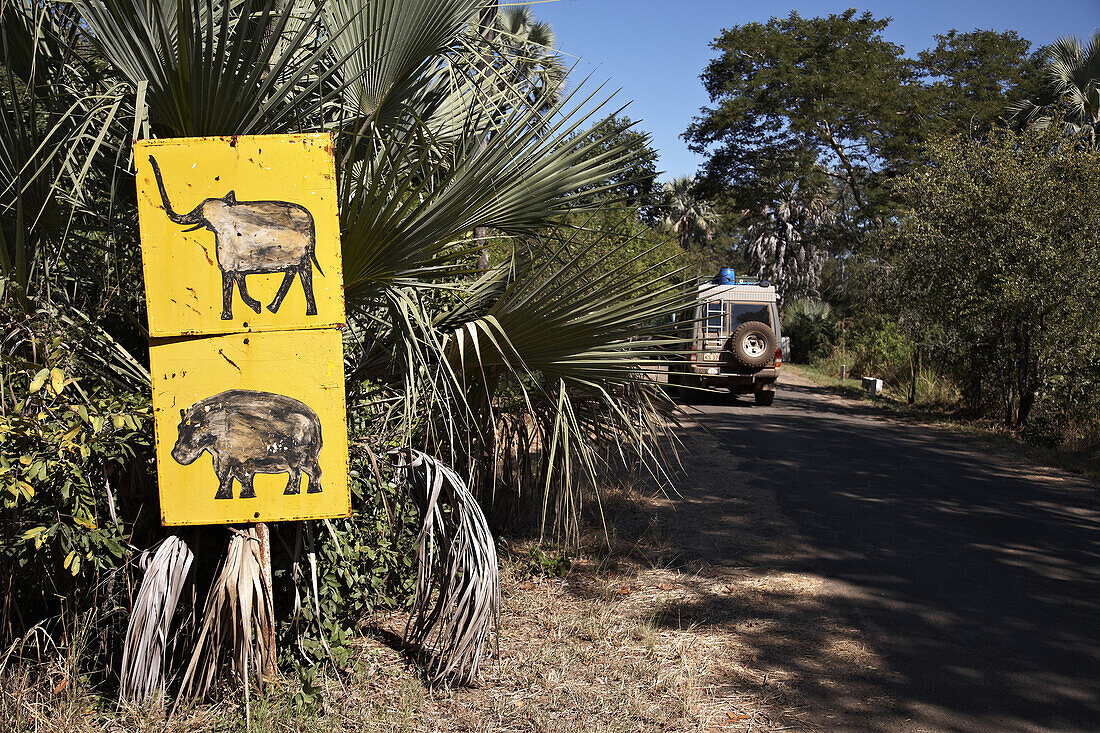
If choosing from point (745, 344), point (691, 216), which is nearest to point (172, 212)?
point (745, 344)

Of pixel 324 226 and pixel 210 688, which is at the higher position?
pixel 324 226

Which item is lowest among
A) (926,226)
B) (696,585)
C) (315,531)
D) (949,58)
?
(696,585)

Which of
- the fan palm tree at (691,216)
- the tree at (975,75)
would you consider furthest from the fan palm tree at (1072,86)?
the fan palm tree at (691,216)

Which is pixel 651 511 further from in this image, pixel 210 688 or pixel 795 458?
pixel 210 688

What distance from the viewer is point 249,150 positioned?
3.23 metres

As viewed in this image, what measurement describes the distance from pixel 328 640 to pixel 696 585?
2588mm

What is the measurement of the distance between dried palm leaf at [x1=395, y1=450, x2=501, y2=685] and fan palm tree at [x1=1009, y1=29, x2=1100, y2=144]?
20.3 metres

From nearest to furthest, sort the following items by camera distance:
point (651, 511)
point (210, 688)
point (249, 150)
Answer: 1. point (249, 150)
2. point (210, 688)
3. point (651, 511)

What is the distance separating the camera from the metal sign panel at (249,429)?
10.5ft

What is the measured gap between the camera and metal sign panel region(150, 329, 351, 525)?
10.5ft

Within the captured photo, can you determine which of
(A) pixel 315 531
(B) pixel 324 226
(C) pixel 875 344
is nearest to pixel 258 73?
(B) pixel 324 226

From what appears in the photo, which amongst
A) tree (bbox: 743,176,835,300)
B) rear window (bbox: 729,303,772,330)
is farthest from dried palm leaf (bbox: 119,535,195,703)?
tree (bbox: 743,176,835,300)

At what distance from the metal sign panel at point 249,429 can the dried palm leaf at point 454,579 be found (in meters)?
0.79

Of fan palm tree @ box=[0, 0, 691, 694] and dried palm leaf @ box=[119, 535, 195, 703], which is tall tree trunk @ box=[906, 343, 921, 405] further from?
dried palm leaf @ box=[119, 535, 195, 703]
